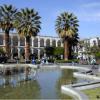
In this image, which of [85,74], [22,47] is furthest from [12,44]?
[85,74]

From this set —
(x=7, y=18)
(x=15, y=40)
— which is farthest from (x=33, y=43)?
(x=7, y=18)

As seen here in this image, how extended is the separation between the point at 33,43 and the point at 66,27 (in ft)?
209

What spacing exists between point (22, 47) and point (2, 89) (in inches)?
4056

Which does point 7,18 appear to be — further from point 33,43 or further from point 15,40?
point 33,43

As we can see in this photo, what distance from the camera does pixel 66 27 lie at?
2795 inches

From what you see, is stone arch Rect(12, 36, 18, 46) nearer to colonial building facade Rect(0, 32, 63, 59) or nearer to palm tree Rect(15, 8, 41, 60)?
colonial building facade Rect(0, 32, 63, 59)

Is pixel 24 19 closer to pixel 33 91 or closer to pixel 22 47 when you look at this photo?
pixel 33 91

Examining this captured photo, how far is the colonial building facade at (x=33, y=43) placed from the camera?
12488cm

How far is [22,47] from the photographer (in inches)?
5054

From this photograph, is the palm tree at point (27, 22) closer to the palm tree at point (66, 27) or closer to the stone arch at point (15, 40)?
the palm tree at point (66, 27)

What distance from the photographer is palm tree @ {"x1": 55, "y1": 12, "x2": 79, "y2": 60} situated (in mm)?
70250

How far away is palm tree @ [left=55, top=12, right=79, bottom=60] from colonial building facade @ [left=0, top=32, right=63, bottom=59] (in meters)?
51.1

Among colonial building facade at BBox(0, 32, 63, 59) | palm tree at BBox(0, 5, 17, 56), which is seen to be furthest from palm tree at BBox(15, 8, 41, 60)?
colonial building facade at BBox(0, 32, 63, 59)

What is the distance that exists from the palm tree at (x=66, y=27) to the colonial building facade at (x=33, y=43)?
51.1 metres
